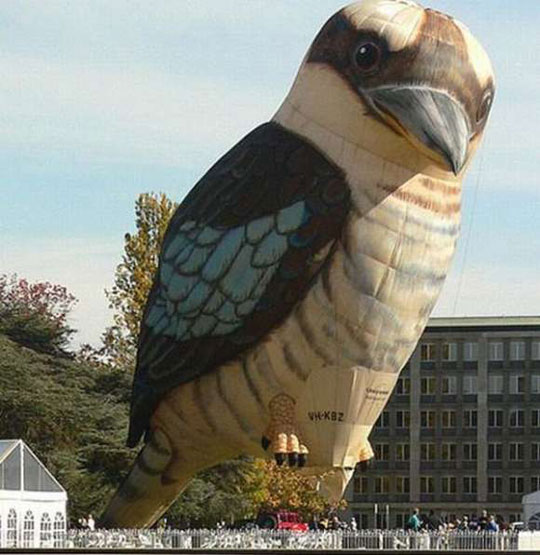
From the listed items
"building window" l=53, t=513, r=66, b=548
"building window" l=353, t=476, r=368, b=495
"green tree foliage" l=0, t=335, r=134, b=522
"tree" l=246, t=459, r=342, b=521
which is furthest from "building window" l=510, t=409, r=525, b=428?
"building window" l=53, t=513, r=66, b=548

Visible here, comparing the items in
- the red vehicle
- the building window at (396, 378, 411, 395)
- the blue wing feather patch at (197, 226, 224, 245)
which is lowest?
the red vehicle

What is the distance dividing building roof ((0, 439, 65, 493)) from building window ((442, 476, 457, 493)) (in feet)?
215

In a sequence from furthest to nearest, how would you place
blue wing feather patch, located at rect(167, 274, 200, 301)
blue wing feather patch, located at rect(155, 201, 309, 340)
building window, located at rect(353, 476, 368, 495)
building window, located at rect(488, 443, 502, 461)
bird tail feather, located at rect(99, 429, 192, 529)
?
building window, located at rect(353, 476, 368, 495), building window, located at rect(488, 443, 502, 461), bird tail feather, located at rect(99, 429, 192, 529), blue wing feather patch, located at rect(167, 274, 200, 301), blue wing feather patch, located at rect(155, 201, 309, 340)

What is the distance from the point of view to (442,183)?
3866 centimetres

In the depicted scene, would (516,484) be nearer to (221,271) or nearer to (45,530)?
(45,530)

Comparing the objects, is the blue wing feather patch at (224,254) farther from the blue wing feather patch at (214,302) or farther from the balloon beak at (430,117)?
the balloon beak at (430,117)

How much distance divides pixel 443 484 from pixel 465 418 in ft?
12.1

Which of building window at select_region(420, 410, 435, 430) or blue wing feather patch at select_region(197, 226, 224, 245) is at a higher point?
building window at select_region(420, 410, 435, 430)

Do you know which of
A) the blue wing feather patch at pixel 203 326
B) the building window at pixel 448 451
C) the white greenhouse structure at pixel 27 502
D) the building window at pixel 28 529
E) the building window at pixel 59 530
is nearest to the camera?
the blue wing feather patch at pixel 203 326

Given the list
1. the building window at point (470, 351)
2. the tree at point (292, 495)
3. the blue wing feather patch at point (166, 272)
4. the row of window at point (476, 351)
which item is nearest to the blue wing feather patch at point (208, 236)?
the blue wing feather patch at point (166, 272)

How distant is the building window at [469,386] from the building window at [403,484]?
5.58 metres

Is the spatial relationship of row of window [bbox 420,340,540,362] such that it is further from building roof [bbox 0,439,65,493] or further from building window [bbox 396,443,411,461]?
building roof [bbox 0,439,65,493]

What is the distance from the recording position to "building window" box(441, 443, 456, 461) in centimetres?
11094

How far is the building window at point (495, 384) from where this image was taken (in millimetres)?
110312
